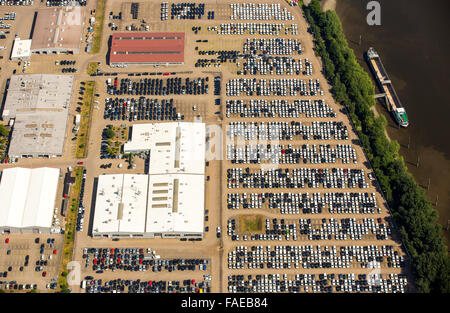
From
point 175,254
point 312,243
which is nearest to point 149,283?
point 175,254

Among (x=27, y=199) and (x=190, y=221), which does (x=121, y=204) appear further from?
(x=27, y=199)

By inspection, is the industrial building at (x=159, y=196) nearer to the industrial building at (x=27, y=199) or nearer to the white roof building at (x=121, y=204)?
the white roof building at (x=121, y=204)

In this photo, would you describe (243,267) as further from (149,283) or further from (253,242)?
(149,283)

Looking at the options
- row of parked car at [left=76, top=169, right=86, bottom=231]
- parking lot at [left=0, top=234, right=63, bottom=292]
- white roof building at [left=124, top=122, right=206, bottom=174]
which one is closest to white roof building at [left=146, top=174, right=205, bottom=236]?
white roof building at [left=124, top=122, right=206, bottom=174]

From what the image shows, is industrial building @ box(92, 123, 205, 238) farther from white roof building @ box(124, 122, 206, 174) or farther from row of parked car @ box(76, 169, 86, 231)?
row of parked car @ box(76, 169, 86, 231)

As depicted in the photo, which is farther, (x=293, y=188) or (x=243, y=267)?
(x=293, y=188)
